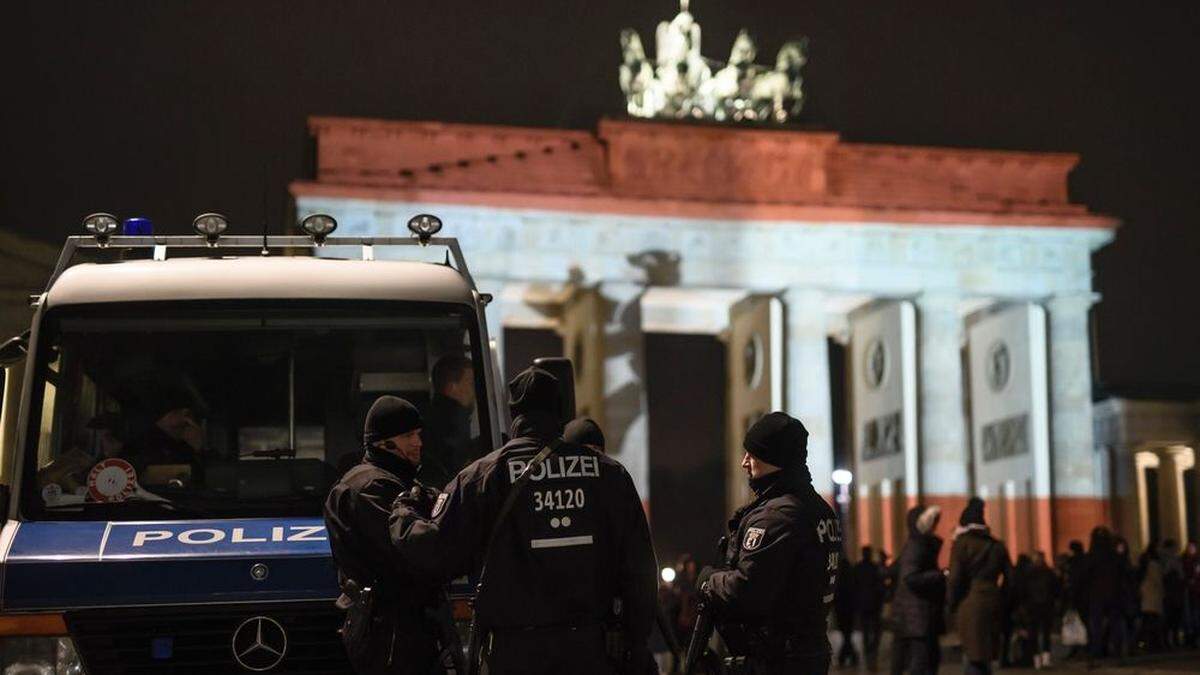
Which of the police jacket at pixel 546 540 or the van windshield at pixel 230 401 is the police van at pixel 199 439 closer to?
the van windshield at pixel 230 401

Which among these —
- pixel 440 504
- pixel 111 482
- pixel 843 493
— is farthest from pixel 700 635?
pixel 843 493

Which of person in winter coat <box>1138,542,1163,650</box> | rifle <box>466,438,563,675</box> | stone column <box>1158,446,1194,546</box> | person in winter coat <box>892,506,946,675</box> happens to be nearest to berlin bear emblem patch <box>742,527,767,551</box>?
rifle <box>466,438,563,675</box>

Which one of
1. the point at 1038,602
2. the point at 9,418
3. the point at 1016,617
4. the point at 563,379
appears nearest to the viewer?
the point at 563,379

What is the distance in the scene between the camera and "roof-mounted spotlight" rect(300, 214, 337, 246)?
10320mm

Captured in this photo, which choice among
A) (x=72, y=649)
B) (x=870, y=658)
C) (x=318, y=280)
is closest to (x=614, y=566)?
(x=72, y=649)

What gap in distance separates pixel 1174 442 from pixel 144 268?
1989 inches

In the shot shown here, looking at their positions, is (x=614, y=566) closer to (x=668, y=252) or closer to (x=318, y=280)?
(x=318, y=280)

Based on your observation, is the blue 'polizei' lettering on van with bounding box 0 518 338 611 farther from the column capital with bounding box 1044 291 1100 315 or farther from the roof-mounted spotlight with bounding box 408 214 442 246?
the column capital with bounding box 1044 291 1100 315

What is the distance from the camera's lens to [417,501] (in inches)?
291

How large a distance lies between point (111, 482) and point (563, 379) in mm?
2176

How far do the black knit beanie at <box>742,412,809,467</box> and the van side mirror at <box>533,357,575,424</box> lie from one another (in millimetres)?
822

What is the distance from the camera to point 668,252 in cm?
5559

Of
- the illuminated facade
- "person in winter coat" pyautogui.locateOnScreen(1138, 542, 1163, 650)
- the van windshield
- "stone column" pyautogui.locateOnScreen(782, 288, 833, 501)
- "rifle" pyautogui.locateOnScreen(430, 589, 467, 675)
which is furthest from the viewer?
"stone column" pyautogui.locateOnScreen(782, 288, 833, 501)

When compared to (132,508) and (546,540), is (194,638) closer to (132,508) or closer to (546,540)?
(132,508)
